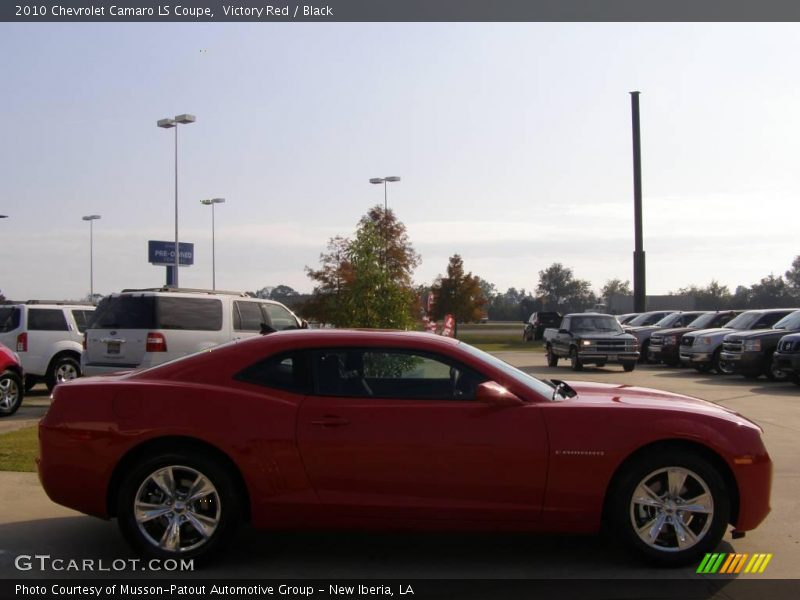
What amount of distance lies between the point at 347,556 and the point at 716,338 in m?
19.8

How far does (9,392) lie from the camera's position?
1295 cm

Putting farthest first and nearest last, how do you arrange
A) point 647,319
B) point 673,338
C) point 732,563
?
point 647,319, point 673,338, point 732,563

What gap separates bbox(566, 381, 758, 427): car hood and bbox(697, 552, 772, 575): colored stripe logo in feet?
2.93

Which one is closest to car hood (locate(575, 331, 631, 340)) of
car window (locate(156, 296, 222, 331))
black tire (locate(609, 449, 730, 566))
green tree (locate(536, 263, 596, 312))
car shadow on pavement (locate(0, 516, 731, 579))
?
car window (locate(156, 296, 222, 331))

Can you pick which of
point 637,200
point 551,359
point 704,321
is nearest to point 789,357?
point 704,321

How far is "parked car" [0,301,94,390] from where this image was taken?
1680cm

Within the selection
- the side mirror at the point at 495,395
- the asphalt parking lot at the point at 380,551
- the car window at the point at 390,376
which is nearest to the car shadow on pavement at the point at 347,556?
the asphalt parking lot at the point at 380,551

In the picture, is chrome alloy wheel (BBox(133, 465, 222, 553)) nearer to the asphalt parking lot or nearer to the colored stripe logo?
the asphalt parking lot

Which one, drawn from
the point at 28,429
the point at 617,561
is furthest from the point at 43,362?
the point at 617,561

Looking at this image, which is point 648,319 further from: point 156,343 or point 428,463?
point 428,463

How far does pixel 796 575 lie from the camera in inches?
218

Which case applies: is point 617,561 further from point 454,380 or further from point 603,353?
point 603,353

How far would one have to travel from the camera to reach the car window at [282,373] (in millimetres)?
5773

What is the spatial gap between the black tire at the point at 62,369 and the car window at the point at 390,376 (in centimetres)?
1261
